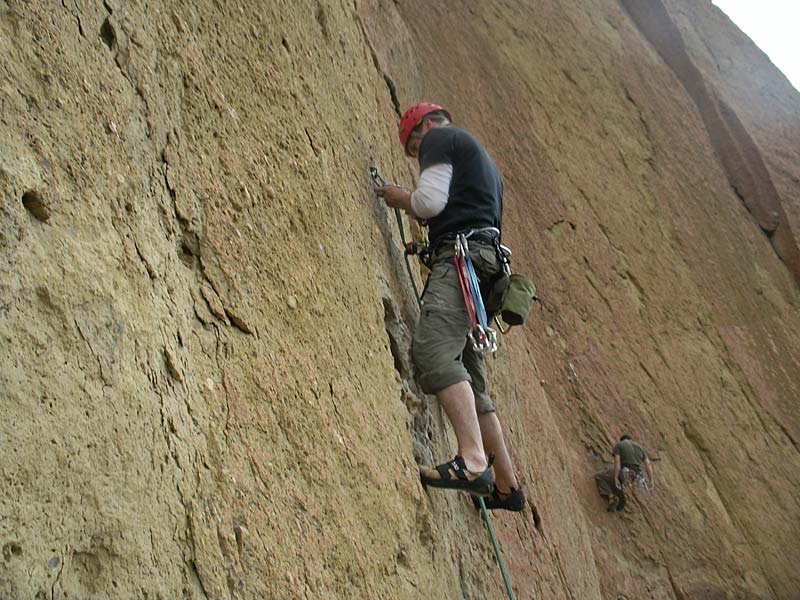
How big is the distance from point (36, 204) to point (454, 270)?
2.31 metres

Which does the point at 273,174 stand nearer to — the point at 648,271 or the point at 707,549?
the point at 707,549

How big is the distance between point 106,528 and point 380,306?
2.14 meters

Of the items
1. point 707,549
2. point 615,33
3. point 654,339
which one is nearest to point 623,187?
point 654,339

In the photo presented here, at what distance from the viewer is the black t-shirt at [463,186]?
405 cm

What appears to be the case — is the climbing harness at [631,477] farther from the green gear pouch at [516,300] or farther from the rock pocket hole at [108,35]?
the rock pocket hole at [108,35]

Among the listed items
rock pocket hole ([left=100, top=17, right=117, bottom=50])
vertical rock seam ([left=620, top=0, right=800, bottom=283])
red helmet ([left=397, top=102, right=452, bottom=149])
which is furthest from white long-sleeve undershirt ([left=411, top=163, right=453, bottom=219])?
vertical rock seam ([left=620, top=0, right=800, bottom=283])

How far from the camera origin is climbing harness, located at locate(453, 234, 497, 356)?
371 centimetres

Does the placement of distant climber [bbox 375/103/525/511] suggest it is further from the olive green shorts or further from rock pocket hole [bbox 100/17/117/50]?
rock pocket hole [bbox 100/17/117/50]

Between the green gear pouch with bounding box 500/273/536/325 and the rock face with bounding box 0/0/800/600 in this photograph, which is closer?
the rock face with bounding box 0/0/800/600

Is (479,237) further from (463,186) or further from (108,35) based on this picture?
(108,35)

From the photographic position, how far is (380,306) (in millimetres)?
3805

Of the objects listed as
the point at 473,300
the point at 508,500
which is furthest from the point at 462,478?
the point at 473,300

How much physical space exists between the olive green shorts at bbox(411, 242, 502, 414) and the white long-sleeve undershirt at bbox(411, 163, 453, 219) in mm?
213

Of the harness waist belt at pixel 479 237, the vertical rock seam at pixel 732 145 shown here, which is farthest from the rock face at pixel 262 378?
the vertical rock seam at pixel 732 145
